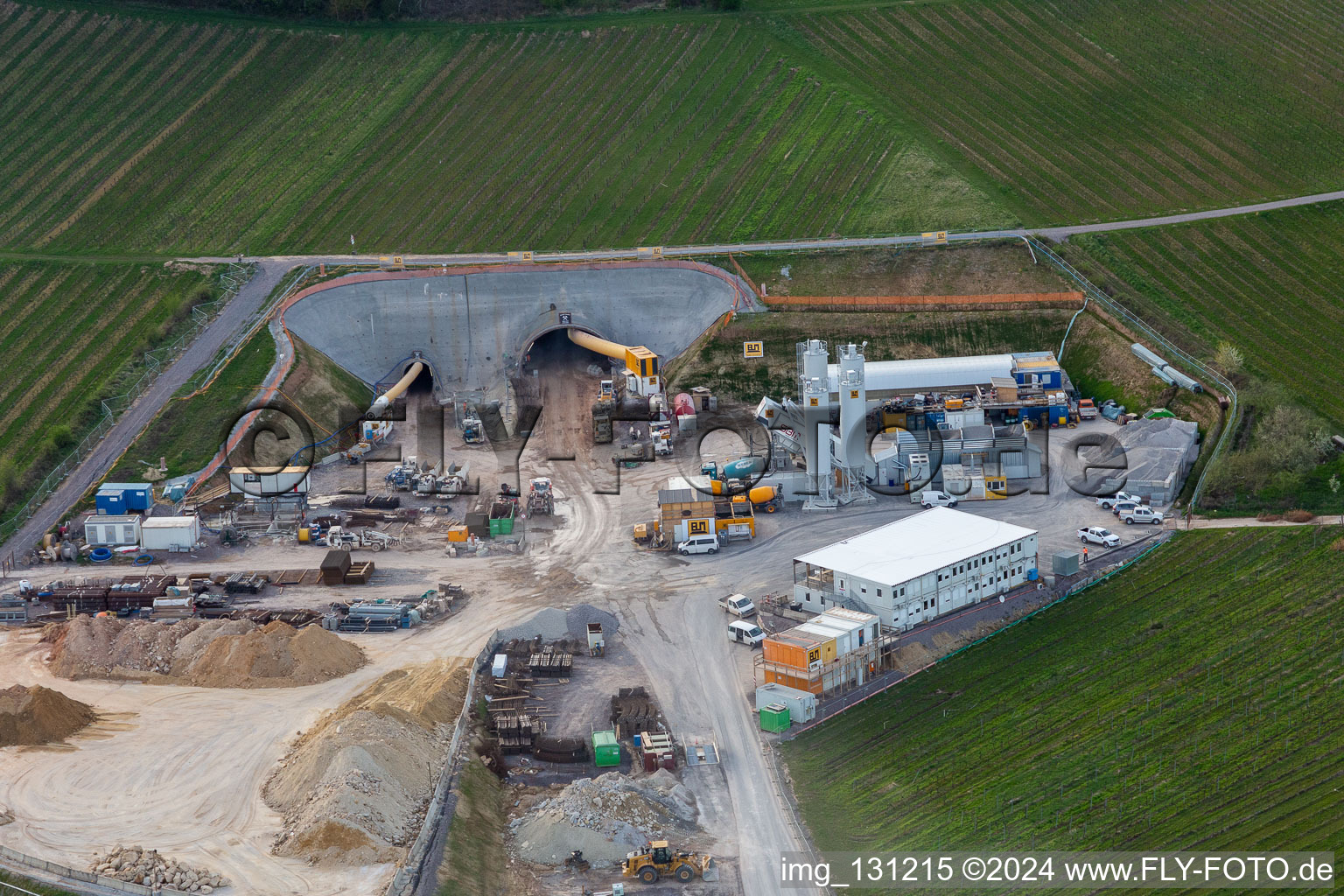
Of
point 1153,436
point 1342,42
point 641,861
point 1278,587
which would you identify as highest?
point 1342,42

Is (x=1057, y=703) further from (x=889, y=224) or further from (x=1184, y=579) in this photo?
(x=889, y=224)

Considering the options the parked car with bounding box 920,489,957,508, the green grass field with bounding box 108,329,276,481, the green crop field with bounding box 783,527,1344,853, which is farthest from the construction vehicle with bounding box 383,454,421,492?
the green crop field with bounding box 783,527,1344,853

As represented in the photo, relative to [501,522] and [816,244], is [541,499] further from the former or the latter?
[816,244]

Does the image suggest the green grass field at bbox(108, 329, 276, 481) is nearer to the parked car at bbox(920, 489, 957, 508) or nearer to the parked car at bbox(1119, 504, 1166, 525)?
the parked car at bbox(920, 489, 957, 508)

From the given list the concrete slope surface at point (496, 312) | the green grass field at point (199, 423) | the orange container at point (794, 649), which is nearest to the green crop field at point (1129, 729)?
the orange container at point (794, 649)

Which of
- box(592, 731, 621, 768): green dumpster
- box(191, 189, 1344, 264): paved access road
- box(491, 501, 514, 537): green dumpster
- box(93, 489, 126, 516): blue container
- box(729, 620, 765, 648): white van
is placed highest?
box(191, 189, 1344, 264): paved access road

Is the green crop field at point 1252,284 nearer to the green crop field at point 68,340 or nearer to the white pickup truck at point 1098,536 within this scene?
the white pickup truck at point 1098,536

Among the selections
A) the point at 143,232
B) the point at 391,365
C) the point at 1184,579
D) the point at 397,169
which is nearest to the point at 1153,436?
the point at 1184,579
